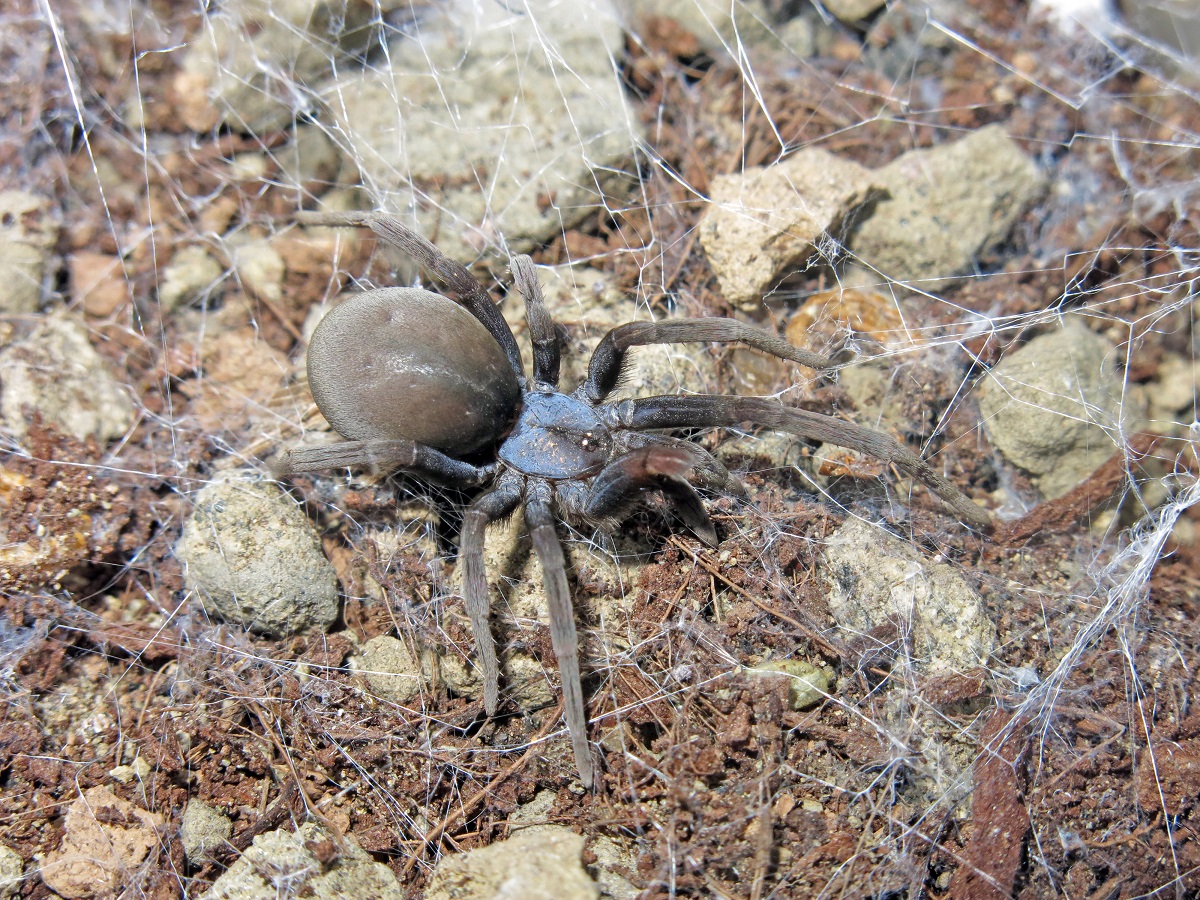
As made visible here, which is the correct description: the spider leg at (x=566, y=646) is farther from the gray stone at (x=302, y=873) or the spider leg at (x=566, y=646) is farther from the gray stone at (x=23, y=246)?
the gray stone at (x=23, y=246)

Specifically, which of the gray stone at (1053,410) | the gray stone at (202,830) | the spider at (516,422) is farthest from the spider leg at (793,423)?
the gray stone at (202,830)

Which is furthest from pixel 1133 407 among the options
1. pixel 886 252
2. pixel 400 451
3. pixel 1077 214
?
pixel 400 451

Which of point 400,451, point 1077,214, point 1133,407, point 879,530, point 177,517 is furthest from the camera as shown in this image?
point 1077,214

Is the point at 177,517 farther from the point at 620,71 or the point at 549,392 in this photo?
the point at 620,71

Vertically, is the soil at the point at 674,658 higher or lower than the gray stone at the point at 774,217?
lower

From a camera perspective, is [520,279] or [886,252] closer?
[520,279]

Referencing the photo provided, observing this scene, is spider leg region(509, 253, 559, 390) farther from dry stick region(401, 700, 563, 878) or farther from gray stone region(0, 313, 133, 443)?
gray stone region(0, 313, 133, 443)

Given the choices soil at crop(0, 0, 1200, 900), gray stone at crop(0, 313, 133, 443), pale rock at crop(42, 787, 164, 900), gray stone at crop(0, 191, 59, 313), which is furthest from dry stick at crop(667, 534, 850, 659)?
gray stone at crop(0, 191, 59, 313)
